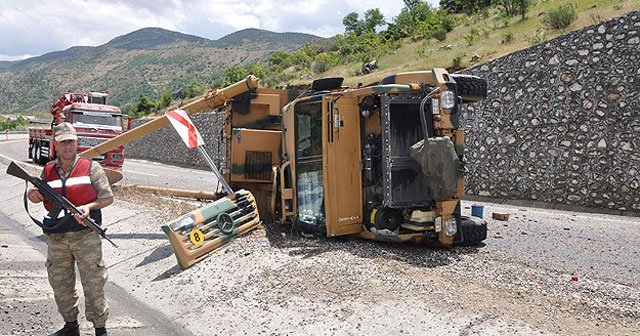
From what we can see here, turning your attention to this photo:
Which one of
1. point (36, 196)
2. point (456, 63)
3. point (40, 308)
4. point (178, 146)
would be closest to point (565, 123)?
point (456, 63)

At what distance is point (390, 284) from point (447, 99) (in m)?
2.65

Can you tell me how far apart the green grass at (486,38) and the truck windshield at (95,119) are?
11.1 meters

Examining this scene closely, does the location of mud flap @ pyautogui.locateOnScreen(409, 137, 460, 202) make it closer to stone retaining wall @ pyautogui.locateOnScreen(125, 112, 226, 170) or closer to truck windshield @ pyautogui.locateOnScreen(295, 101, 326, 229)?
truck windshield @ pyautogui.locateOnScreen(295, 101, 326, 229)

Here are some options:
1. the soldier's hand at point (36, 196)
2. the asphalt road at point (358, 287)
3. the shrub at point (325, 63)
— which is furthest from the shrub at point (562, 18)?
the shrub at point (325, 63)

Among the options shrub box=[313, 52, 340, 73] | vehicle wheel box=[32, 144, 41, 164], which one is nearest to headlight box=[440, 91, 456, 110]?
vehicle wheel box=[32, 144, 41, 164]

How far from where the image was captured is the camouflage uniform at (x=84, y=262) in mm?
5027

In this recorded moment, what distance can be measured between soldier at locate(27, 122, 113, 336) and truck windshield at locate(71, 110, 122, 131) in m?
17.4

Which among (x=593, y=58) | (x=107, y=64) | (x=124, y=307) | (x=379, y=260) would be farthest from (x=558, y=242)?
(x=107, y=64)

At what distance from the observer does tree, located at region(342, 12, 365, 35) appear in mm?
67125

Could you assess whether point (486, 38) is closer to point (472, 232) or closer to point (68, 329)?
point (472, 232)

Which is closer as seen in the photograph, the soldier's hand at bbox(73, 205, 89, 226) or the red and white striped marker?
the soldier's hand at bbox(73, 205, 89, 226)

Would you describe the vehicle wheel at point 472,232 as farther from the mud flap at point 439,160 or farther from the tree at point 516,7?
the tree at point 516,7

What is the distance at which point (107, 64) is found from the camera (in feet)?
632

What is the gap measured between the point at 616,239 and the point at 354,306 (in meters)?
5.44
